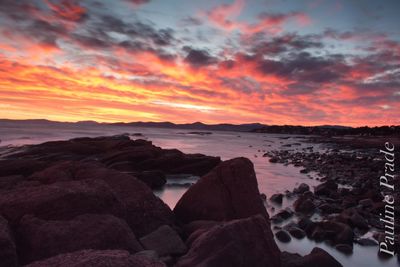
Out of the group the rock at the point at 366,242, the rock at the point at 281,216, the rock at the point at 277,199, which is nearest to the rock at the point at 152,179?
the rock at the point at 277,199

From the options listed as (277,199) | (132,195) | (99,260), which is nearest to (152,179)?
(277,199)

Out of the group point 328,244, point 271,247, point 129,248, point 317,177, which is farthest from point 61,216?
point 317,177

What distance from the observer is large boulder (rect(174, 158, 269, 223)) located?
8.93 meters

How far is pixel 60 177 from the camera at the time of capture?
8.84m

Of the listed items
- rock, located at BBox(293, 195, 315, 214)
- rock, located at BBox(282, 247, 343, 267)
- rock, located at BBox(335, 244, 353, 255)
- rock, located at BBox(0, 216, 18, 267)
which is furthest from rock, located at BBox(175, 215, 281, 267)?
rock, located at BBox(293, 195, 315, 214)

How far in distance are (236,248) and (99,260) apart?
261 centimetres

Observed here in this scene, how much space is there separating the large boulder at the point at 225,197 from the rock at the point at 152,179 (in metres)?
5.54

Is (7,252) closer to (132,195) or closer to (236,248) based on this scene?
(236,248)

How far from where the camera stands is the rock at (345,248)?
785cm

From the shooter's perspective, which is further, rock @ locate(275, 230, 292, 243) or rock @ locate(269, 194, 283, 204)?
rock @ locate(269, 194, 283, 204)

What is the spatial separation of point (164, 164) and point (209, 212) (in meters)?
9.82

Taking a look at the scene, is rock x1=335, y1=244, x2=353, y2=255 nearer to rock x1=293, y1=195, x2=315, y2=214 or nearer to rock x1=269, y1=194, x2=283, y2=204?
rock x1=293, y1=195, x2=315, y2=214

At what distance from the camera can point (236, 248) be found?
572 centimetres

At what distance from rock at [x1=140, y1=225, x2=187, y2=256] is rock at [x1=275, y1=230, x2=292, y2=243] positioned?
281 cm
